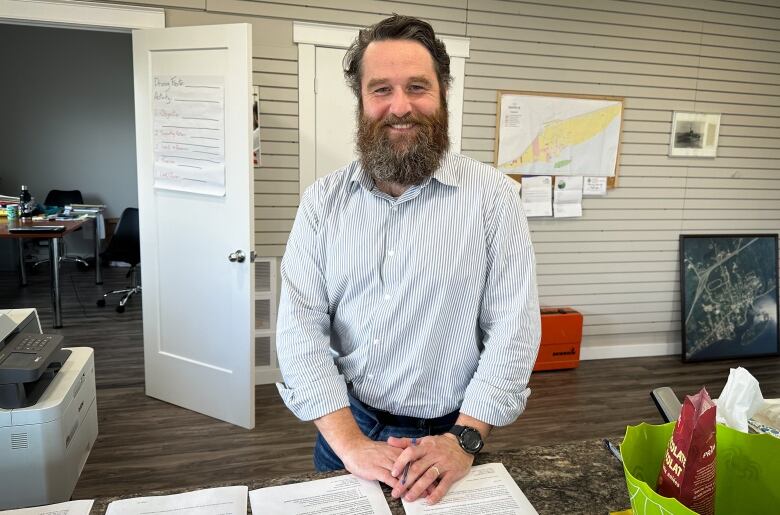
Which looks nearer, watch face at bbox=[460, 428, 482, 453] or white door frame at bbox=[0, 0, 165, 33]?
watch face at bbox=[460, 428, 482, 453]

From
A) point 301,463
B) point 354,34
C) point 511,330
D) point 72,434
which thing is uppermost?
point 354,34

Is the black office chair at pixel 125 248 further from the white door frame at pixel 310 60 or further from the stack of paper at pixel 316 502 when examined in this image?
the stack of paper at pixel 316 502

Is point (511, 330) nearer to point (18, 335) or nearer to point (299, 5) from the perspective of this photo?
point (18, 335)

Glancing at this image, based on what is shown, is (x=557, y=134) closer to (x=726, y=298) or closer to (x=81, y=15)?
(x=726, y=298)

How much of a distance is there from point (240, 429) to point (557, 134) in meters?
3.12

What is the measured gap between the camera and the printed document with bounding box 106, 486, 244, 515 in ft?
3.05

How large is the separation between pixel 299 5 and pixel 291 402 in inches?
117

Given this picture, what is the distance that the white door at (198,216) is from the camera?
2.97m

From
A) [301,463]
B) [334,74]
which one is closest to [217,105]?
[334,74]

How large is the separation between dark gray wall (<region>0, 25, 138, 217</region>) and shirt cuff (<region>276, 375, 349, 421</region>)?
7285 mm

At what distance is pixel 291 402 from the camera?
1375 mm

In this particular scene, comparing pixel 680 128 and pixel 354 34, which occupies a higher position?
→ pixel 354 34

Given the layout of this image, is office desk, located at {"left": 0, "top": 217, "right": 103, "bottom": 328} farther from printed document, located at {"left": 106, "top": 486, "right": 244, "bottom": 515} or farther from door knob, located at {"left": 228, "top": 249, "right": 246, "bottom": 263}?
printed document, located at {"left": 106, "top": 486, "right": 244, "bottom": 515}

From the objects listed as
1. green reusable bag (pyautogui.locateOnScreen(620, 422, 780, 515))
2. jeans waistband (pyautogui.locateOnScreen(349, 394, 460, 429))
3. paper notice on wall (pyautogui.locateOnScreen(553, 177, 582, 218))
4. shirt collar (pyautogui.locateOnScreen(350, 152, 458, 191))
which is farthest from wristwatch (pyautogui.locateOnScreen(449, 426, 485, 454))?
paper notice on wall (pyautogui.locateOnScreen(553, 177, 582, 218))
